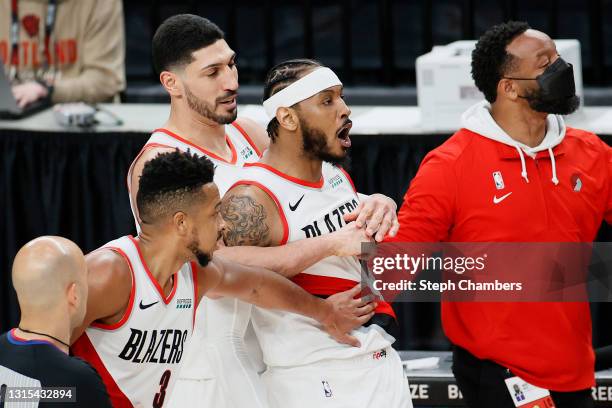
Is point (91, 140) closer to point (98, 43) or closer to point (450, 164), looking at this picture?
point (98, 43)

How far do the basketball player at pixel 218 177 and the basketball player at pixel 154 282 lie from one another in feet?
1.22

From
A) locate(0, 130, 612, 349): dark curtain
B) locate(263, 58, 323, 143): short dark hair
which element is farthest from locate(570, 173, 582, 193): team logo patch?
locate(0, 130, 612, 349): dark curtain

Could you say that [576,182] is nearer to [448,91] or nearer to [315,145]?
[315,145]

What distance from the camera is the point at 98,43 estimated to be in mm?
7750

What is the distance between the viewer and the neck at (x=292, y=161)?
14.9 feet

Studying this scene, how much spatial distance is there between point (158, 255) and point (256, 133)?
1.27 metres

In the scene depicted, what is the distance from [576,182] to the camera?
15.5ft

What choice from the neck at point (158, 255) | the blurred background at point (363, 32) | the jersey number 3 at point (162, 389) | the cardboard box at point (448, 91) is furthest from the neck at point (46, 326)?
the blurred background at point (363, 32)

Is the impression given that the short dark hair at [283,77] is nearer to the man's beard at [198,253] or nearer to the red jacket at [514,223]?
the red jacket at [514,223]

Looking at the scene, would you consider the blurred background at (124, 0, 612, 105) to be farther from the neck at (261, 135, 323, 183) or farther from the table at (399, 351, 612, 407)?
the neck at (261, 135, 323, 183)

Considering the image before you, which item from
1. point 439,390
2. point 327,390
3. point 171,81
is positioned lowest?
point 439,390

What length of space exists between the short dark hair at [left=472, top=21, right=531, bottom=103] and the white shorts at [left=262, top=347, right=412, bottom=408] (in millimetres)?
1138

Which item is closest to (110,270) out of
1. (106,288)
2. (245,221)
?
(106,288)

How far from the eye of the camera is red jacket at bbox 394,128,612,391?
4.62 meters
